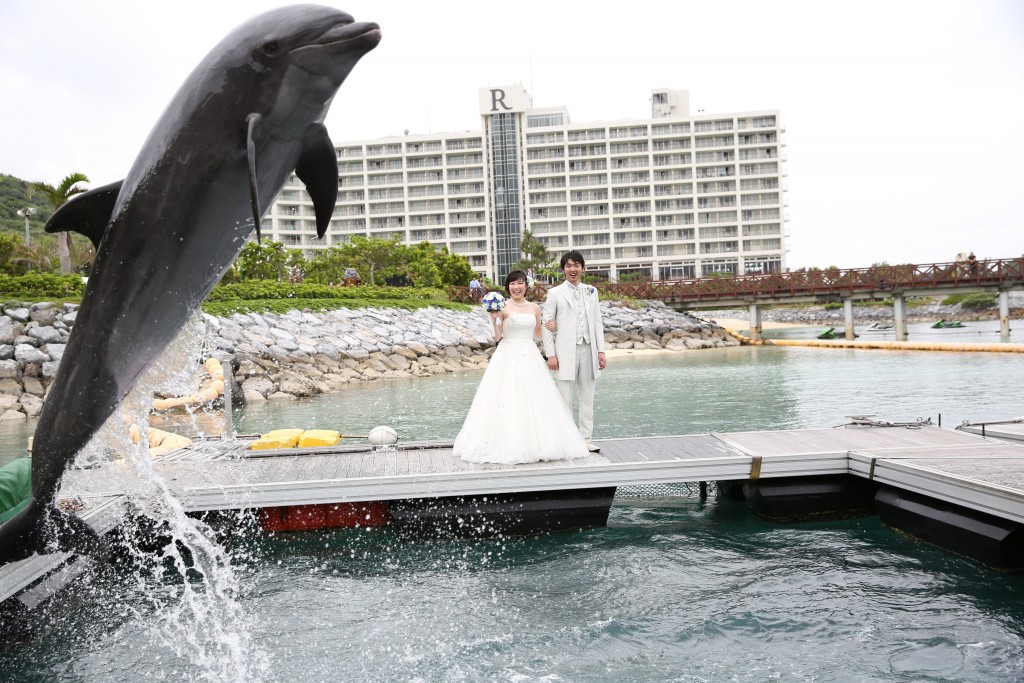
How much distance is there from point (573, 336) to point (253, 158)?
5336 mm

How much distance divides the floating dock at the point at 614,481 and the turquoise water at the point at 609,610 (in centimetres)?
27

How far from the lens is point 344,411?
1745 centimetres

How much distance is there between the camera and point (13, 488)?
515 cm

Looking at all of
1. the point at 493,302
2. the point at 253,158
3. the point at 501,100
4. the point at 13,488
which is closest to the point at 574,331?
the point at 493,302

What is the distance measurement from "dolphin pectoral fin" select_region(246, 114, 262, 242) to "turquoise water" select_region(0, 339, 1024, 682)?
2833 millimetres

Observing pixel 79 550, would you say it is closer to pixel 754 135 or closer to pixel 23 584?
pixel 23 584

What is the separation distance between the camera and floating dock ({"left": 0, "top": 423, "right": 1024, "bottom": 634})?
5.83 metres

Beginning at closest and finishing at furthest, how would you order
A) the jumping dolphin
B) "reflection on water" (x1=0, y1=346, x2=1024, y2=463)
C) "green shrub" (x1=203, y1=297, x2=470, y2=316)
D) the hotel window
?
the jumping dolphin, "reflection on water" (x1=0, y1=346, x2=1024, y2=463), "green shrub" (x1=203, y1=297, x2=470, y2=316), the hotel window

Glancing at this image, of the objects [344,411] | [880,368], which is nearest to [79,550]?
[344,411]

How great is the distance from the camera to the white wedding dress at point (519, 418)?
675 cm

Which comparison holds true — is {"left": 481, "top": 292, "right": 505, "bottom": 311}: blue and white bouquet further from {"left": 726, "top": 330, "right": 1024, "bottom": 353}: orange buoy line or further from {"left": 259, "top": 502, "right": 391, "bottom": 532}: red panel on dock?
{"left": 726, "top": 330, "right": 1024, "bottom": 353}: orange buoy line

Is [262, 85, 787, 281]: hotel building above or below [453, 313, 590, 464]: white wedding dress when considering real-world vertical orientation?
above

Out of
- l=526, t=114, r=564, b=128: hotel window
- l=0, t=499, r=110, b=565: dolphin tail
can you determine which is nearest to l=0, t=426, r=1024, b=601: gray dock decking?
l=0, t=499, r=110, b=565: dolphin tail

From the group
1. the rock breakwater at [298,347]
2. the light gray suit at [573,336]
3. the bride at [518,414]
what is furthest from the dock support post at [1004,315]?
the bride at [518,414]
